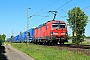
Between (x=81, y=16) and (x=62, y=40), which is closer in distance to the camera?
(x=62, y=40)

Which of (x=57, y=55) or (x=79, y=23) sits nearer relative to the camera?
(x=57, y=55)

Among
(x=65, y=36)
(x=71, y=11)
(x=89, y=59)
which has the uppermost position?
(x=71, y=11)

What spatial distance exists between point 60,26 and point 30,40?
28597mm

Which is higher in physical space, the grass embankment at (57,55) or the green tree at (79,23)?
the green tree at (79,23)

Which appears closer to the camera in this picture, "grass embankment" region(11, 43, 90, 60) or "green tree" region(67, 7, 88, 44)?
"grass embankment" region(11, 43, 90, 60)

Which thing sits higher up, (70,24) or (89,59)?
(70,24)

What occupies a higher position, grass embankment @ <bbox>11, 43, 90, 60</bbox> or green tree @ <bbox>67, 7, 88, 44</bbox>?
green tree @ <bbox>67, 7, 88, 44</bbox>

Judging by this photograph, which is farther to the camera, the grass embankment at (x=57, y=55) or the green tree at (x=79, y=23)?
the green tree at (x=79, y=23)

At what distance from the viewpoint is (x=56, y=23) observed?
3691 centimetres

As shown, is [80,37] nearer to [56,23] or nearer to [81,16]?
[81,16]

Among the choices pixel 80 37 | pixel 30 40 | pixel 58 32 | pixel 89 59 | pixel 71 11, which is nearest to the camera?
pixel 89 59

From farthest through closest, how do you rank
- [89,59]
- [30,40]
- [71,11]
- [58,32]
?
[71,11], [30,40], [58,32], [89,59]

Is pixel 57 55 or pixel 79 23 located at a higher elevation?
pixel 79 23

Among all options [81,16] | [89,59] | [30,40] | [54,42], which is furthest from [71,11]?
[89,59]
